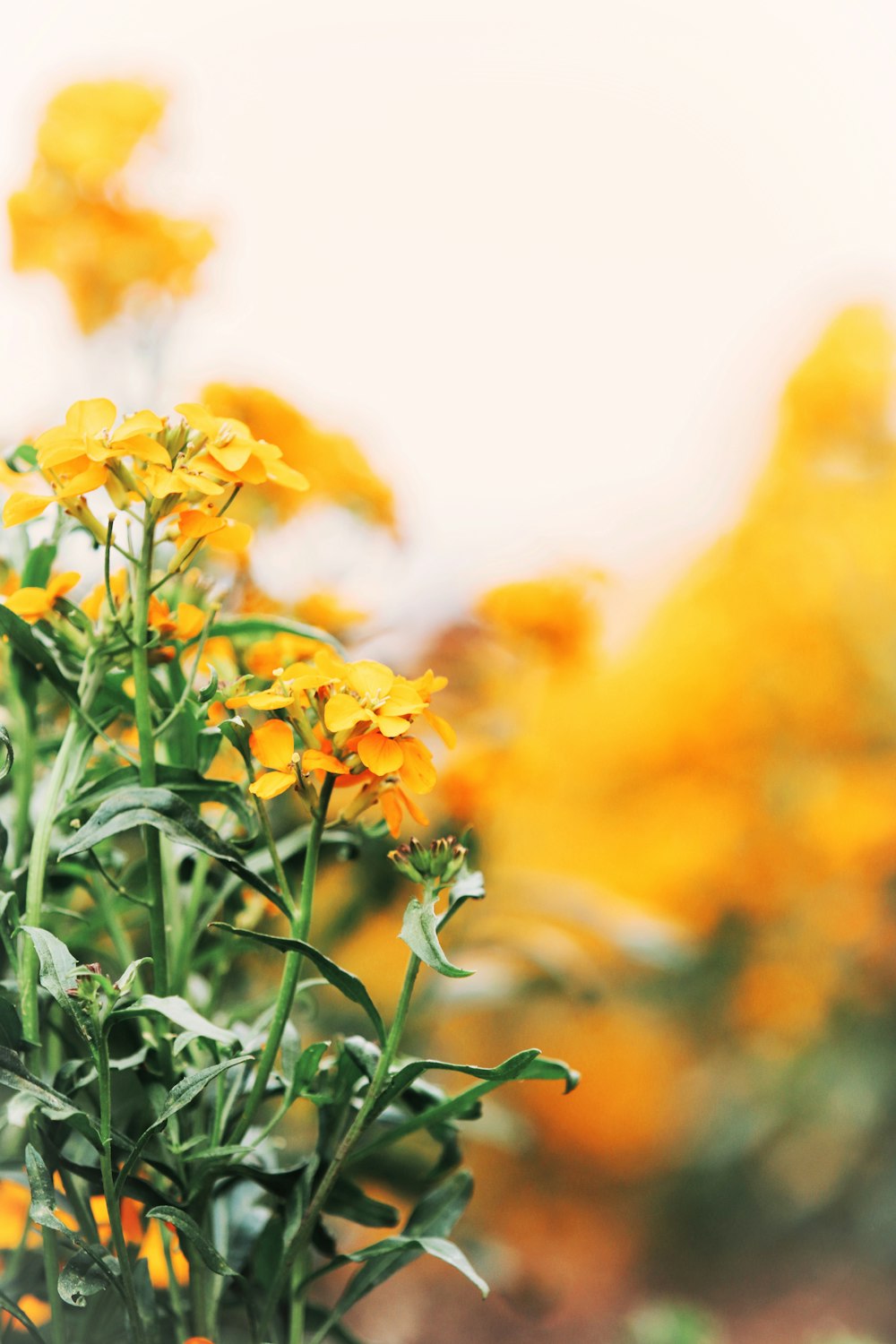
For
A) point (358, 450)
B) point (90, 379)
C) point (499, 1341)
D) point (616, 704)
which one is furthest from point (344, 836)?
point (616, 704)

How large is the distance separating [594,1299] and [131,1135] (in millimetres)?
1171

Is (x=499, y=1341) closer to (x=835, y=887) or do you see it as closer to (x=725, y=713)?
(x=835, y=887)

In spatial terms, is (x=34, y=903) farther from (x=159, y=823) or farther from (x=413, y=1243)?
(x=413, y=1243)

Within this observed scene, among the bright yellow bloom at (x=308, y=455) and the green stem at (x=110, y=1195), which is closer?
the green stem at (x=110, y=1195)

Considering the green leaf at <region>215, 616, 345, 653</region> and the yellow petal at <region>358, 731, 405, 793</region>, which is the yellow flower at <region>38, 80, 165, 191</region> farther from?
the yellow petal at <region>358, 731, 405, 793</region>

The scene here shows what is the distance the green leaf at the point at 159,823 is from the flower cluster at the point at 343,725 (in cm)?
2

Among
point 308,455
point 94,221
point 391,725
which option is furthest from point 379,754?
point 94,221

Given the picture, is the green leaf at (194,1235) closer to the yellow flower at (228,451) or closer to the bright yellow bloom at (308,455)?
the yellow flower at (228,451)

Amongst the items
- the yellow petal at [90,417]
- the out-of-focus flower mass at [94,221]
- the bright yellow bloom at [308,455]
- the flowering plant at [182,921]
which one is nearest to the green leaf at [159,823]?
the flowering plant at [182,921]

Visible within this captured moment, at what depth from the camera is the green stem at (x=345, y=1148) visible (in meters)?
0.31

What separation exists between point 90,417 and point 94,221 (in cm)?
50

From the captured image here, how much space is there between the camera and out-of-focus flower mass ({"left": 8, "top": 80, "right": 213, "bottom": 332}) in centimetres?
75

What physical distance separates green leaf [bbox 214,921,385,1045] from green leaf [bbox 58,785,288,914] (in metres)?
0.02

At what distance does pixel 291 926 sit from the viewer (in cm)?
32
